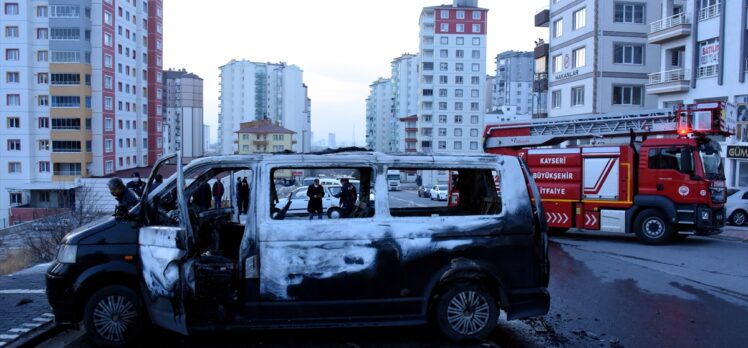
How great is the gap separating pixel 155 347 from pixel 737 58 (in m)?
29.3

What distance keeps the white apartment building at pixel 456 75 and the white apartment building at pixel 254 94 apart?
44372mm

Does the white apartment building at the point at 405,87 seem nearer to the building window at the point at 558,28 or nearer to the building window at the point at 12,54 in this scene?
the building window at the point at 12,54

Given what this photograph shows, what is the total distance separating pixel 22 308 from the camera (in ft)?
25.7

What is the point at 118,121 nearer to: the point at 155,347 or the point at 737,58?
the point at 737,58

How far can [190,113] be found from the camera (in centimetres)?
666

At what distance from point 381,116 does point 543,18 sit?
97784mm

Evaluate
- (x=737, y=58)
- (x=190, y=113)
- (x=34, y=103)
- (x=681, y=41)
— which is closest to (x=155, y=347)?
(x=190, y=113)

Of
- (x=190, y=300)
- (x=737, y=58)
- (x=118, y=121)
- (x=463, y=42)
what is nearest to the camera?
(x=190, y=300)

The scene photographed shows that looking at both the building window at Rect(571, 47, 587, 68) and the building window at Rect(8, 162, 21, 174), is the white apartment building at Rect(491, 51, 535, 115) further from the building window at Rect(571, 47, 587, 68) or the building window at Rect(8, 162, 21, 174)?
the building window at Rect(8, 162, 21, 174)

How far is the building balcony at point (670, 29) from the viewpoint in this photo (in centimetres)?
3022

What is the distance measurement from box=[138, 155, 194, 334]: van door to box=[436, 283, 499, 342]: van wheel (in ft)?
9.15

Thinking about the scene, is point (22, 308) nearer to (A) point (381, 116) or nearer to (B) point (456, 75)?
(B) point (456, 75)

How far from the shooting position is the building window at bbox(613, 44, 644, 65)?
3675 centimetres

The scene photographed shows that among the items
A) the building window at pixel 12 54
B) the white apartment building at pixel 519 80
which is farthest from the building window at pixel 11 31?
the white apartment building at pixel 519 80
